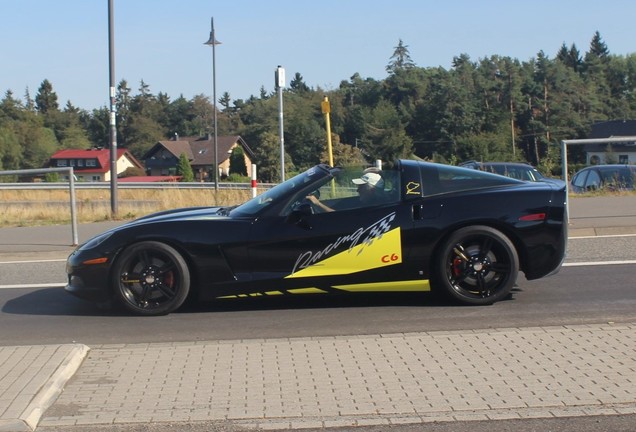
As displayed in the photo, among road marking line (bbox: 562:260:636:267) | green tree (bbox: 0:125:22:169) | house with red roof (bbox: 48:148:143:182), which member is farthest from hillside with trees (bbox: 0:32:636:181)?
road marking line (bbox: 562:260:636:267)

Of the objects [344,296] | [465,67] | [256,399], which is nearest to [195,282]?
[344,296]

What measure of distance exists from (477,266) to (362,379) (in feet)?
8.02

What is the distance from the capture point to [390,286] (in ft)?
24.1

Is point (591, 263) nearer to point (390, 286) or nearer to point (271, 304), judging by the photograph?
point (390, 286)

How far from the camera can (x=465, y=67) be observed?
55719 millimetres

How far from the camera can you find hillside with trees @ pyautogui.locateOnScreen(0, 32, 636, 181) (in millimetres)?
32531

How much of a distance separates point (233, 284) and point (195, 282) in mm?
374

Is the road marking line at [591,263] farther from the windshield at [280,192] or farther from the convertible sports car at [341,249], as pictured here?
the windshield at [280,192]

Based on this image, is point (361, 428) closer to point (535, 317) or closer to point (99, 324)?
point (535, 317)

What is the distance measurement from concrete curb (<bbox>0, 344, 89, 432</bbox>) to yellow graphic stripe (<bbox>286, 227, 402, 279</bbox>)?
2.14 metres

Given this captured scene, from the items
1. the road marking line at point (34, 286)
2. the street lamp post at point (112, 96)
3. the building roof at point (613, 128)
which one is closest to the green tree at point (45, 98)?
the building roof at point (613, 128)

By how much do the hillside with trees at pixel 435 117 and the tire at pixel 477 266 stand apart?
41.3 feet

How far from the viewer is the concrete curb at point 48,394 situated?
449 cm

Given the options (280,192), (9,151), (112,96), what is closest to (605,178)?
(112,96)
